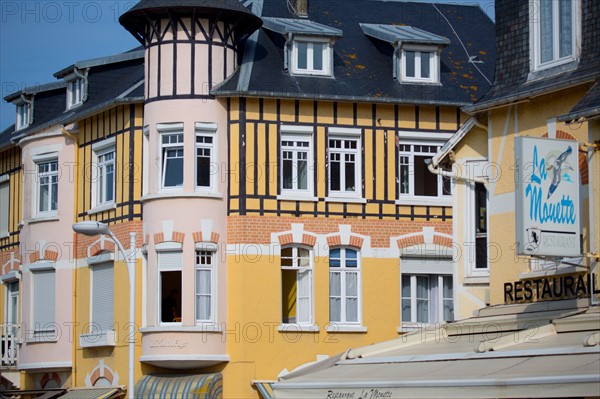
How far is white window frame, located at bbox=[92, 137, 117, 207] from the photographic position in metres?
36.2

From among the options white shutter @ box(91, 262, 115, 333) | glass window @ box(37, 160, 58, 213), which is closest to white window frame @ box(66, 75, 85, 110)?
glass window @ box(37, 160, 58, 213)

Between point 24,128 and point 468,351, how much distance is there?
76.5 feet

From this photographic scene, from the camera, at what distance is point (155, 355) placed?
33406 millimetres

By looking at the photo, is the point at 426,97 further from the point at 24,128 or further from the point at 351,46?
the point at 24,128

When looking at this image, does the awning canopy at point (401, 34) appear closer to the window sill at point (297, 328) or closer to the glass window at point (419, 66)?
the glass window at point (419, 66)

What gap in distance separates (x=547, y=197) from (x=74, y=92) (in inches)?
838

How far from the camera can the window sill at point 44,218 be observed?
126 feet

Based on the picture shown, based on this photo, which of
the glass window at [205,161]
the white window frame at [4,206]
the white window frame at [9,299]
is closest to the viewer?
the glass window at [205,161]

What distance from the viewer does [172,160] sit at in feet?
113

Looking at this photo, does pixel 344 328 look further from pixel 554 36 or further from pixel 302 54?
pixel 554 36

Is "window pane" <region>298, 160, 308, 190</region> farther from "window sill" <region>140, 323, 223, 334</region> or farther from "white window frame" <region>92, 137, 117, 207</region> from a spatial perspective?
"white window frame" <region>92, 137, 117, 207</region>

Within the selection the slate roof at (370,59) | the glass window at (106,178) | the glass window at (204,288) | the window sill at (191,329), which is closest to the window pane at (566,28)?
the slate roof at (370,59)

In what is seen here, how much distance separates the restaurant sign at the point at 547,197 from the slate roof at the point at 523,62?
5.23 feet

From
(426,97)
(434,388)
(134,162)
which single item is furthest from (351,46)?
(434,388)
